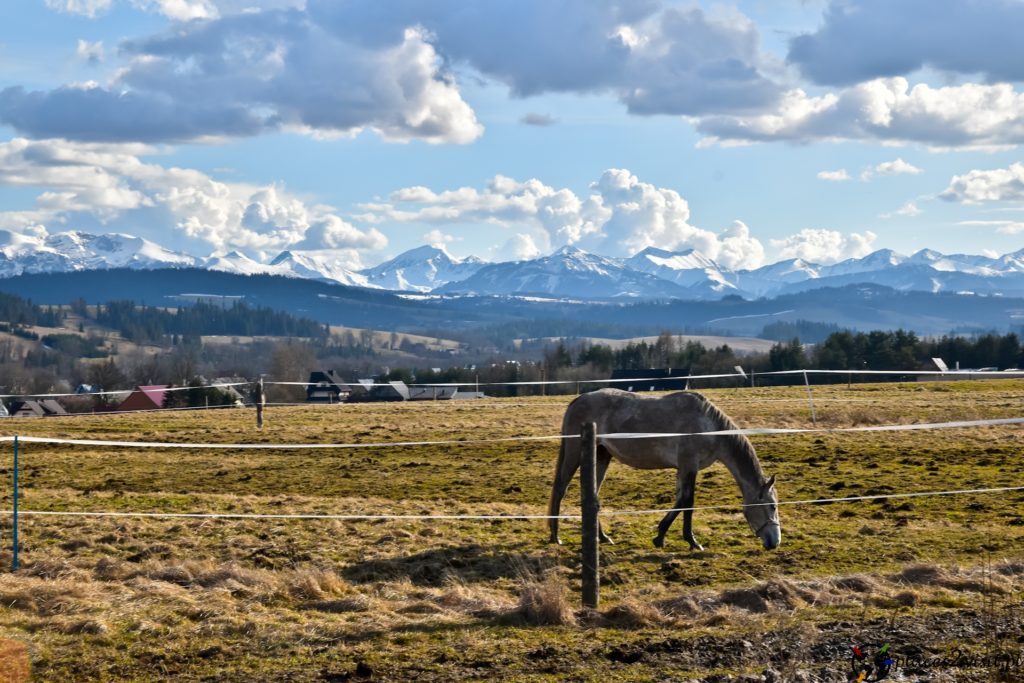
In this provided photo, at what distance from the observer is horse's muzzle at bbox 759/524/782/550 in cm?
1430

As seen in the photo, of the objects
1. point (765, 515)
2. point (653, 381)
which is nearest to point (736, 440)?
point (765, 515)

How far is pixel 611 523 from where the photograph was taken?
53.7 ft

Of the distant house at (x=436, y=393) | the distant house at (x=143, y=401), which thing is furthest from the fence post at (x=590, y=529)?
the distant house at (x=436, y=393)

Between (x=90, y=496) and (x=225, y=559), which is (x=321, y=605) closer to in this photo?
(x=225, y=559)

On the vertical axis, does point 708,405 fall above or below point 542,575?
above

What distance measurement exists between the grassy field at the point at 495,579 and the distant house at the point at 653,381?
49.4 meters

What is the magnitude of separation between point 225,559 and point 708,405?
7.19 metres

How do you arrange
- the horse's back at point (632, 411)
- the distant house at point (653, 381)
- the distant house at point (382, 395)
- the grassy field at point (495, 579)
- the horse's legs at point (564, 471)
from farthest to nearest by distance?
the distant house at point (382, 395), the distant house at point (653, 381), the horse's legs at point (564, 471), the horse's back at point (632, 411), the grassy field at point (495, 579)

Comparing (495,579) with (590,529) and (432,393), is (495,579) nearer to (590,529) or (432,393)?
(590,529)

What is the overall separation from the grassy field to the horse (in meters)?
0.44

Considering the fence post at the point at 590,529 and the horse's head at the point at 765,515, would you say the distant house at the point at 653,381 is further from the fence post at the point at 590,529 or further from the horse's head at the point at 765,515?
the fence post at the point at 590,529

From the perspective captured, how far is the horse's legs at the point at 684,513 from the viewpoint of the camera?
1470 centimetres

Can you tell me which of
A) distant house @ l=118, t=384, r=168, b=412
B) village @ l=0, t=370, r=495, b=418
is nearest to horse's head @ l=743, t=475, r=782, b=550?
village @ l=0, t=370, r=495, b=418

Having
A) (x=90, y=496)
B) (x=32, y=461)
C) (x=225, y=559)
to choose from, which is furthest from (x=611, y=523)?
(x=32, y=461)
